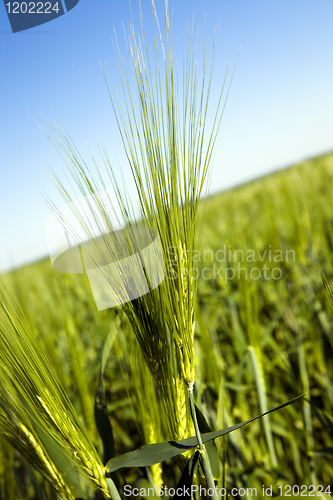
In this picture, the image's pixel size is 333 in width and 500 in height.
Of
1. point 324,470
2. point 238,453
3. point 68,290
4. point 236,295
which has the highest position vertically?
point 68,290

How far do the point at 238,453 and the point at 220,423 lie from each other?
0.73ft

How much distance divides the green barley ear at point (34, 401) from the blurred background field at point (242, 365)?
0.06 m

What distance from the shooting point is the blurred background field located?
51 centimetres

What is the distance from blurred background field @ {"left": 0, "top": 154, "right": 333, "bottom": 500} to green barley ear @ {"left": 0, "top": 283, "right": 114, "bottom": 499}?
0.06m

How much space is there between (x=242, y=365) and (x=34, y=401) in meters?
0.51

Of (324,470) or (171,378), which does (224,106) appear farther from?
(324,470)

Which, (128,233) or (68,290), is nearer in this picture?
(128,233)

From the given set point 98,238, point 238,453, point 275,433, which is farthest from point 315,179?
point 98,238

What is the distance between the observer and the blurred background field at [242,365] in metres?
0.51

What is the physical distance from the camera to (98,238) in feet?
0.98

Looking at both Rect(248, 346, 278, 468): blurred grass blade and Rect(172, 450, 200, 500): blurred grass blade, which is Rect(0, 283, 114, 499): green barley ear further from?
Rect(248, 346, 278, 468): blurred grass blade
